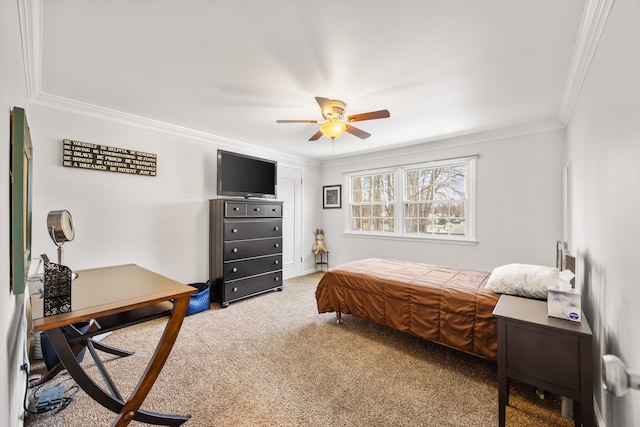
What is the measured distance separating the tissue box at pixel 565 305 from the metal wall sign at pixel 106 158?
404 cm

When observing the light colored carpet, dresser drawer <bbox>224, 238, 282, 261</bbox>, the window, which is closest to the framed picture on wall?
the window

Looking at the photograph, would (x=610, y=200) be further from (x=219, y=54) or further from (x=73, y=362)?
(x=73, y=362)

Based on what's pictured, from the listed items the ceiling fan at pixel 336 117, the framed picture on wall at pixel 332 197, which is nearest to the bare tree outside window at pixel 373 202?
the framed picture on wall at pixel 332 197

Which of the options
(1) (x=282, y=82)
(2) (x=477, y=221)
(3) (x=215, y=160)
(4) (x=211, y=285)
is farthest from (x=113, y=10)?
(2) (x=477, y=221)

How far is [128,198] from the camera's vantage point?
3199 mm

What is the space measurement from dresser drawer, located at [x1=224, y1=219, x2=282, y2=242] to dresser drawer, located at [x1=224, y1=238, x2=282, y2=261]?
0.24 feet

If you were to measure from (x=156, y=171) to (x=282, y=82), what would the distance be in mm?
2144

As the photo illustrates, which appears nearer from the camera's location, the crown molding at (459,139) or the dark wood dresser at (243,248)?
the crown molding at (459,139)

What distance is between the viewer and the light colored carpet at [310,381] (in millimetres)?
1675

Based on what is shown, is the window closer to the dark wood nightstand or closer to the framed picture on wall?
the framed picture on wall

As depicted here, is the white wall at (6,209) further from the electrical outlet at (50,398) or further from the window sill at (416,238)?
the window sill at (416,238)

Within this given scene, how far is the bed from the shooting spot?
6.68 feet

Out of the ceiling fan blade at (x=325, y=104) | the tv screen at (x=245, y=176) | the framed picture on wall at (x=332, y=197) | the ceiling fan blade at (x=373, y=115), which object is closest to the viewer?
the ceiling fan blade at (x=325, y=104)

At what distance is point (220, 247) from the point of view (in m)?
3.71
